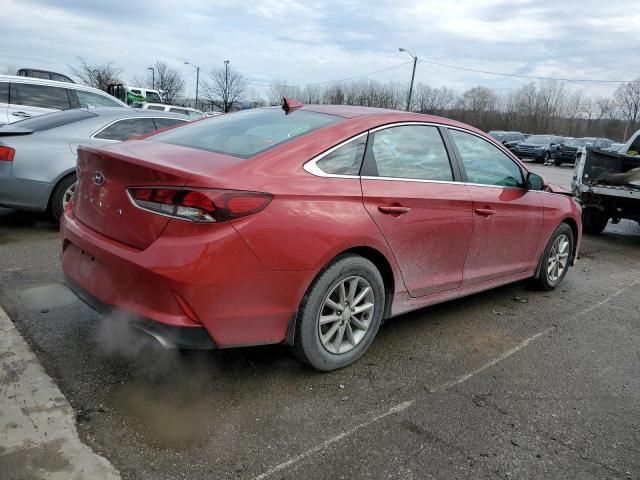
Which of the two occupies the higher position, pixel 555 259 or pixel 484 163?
pixel 484 163

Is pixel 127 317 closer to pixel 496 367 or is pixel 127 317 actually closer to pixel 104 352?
pixel 104 352

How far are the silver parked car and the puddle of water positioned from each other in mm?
1933

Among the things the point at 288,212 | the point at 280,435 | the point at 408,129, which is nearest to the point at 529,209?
the point at 408,129

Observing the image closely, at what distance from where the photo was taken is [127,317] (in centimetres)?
266

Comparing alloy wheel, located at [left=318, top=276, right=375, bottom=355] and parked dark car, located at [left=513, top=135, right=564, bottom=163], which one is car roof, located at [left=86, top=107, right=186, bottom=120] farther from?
parked dark car, located at [left=513, top=135, right=564, bottom=163]

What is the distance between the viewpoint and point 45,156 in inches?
227

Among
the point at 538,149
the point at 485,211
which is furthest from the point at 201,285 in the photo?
the point at 538,149

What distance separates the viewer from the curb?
2191 mm

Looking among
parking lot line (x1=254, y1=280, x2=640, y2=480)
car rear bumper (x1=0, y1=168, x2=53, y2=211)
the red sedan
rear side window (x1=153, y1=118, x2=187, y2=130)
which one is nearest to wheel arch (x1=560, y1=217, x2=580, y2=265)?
parking lot line (x1=254, y1=280, x2=640, y2=480)

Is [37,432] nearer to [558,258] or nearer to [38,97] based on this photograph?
[558,258]

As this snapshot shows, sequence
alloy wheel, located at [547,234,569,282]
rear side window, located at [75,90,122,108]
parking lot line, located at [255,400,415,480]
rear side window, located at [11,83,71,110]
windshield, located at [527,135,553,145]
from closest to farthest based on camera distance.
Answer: parking lot line, located at [255,400,415,480]
alloy wheel, located at [547,234,569,282]
rear side window, located at [11,83,71,110]
rear side window, located at [75,90,122,108]
windshield, located at [527,135,553,145]

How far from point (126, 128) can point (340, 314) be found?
15.4ft

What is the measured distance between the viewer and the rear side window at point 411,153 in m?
3.34

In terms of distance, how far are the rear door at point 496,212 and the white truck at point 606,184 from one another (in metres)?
3.98
